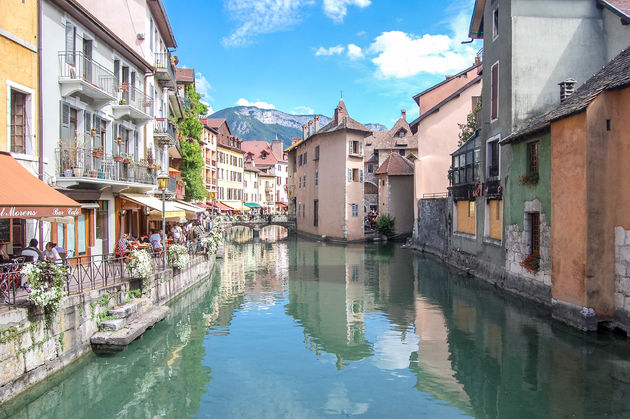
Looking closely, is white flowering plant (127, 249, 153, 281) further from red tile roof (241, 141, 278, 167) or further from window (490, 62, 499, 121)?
red tile roof (241, 141, 278, 167)

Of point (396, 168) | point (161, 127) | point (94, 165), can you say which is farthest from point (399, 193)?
point (94, 165)

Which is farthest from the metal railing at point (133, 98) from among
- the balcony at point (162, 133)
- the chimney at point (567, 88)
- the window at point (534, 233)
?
the chimney at point (567, 88)

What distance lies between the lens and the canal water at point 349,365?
9.49m

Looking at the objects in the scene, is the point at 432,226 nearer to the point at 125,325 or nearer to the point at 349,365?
the point at 349,365

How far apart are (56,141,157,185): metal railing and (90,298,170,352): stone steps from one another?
4808 millimetres

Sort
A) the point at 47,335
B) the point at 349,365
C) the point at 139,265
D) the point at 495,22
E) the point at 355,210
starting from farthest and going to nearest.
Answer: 1. the point at 355,210
2. the point at 495,22
3. the point at 139,265
4. the point at 349,365
5. the point at 47,335

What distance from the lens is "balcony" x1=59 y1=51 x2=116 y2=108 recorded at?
15.0 meters

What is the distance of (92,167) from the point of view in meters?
16.3

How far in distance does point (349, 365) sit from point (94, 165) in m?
11.3

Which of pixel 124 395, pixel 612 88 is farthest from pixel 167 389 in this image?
pixel 612 88

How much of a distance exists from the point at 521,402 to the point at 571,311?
5.45 m

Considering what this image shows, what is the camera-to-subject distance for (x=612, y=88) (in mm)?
13141

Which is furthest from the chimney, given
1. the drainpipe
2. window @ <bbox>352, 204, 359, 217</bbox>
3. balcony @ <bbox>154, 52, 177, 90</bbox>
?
window @ <bbox>352, 204, 359, 217</bbox>

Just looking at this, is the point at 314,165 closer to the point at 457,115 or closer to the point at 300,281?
the point at 457,115
